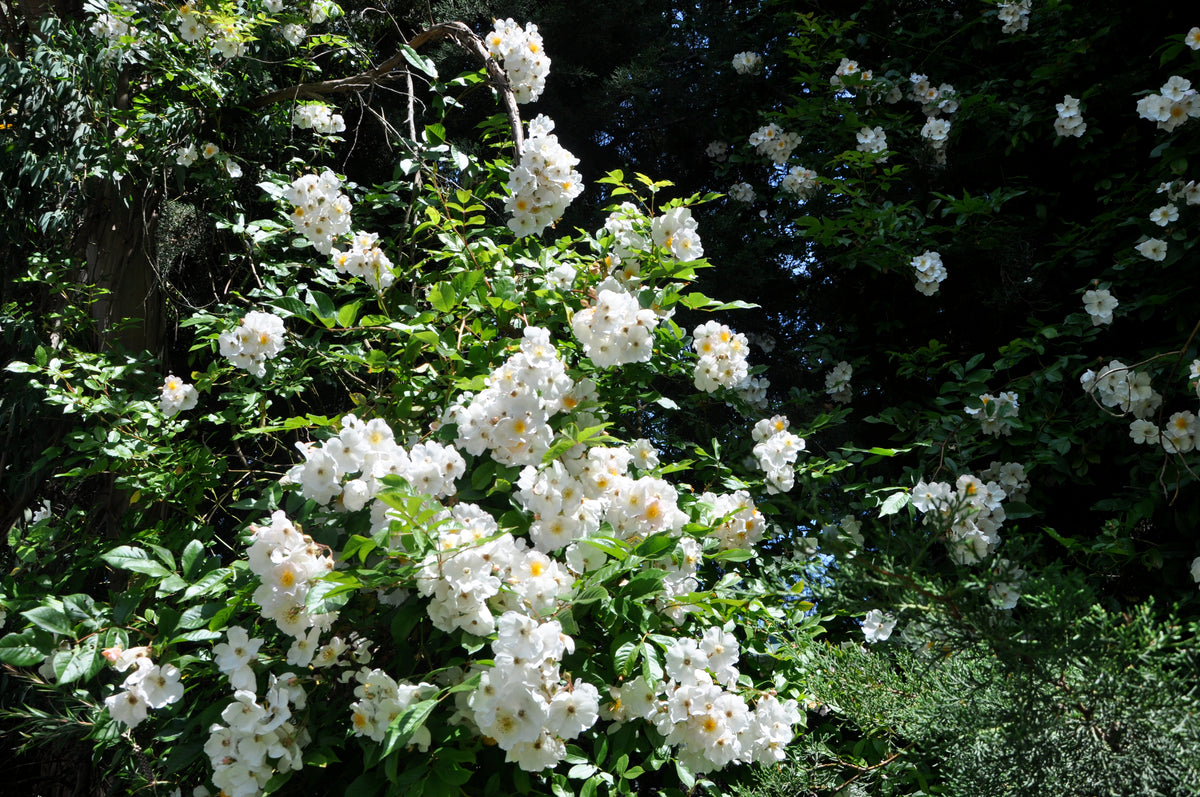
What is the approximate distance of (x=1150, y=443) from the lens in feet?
6.77

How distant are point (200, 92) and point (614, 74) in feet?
4.98

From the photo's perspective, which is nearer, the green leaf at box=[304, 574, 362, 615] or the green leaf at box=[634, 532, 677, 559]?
the green leaf at box=[304, 574, 362, 615]

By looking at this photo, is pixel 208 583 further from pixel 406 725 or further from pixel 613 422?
pixel 613 422

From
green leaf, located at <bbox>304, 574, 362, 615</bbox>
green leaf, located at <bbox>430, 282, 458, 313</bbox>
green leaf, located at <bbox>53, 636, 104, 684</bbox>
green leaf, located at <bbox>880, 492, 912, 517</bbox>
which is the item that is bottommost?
green leaf, located at <bbox>880, 492, 912, 517</bbox>

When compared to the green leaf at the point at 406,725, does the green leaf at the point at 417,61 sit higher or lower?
higher

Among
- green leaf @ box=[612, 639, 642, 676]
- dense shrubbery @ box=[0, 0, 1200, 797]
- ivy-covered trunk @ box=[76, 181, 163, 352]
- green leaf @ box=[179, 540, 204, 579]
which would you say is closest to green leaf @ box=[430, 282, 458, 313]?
dense shrubbery @ box=[0, 0, 1200, 797]

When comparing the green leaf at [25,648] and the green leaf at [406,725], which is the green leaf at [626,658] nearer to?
the green leaf at [406,725]

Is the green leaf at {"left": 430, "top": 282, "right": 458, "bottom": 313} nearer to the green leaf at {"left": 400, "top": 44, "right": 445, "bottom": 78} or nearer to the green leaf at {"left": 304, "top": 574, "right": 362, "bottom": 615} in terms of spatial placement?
the green leaf at {"left": 304, "top": 574, "right": 362, "bottom": 615}

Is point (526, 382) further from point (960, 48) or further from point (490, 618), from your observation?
point (960, 48)

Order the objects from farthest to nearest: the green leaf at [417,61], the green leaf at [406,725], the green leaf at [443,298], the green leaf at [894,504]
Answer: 1. the green leaf at [417,61]
2. the green leaf at [894,504]
3. the green leaf at [443,298]
4. the green leaf at [406,725]

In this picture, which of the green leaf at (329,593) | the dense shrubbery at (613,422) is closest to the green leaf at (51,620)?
the dense shrubbery at (613,422)

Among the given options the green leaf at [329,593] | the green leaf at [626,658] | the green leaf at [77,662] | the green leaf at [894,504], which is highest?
→ the green leaf at [329,593]

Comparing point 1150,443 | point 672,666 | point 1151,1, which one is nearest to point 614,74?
point 1151,1

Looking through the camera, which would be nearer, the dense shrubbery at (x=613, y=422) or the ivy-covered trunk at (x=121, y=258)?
the dense shrubbery at (x=613, y=422)
